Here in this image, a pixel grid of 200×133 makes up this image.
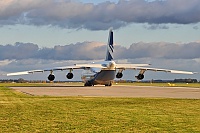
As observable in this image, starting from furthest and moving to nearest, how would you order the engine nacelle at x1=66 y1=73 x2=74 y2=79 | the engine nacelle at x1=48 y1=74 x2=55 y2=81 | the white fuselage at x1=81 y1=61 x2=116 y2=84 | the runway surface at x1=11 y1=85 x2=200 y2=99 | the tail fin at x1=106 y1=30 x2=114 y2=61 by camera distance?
the tail fin at x1=106 y1=30 x2=114 y2=61, the white fuselage at x1=81 y1=61 x2=116 y2=84, the engine nacelle at x1=66 y1=73 x2=74 y2=79, the engine nacelle at x1=48 y1=74 x2=55 y2=81, the runway surface at x1=11 y1=85 x2=200 y2=99

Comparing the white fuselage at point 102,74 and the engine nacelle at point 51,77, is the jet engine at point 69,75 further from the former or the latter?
the white fuselage at point 102,74

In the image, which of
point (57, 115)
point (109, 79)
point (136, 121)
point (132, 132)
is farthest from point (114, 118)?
point (109, 79)

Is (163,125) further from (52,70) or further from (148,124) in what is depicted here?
(52,70)

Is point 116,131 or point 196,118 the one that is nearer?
point 116,131

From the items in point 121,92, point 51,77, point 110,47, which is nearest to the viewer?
point 121,92

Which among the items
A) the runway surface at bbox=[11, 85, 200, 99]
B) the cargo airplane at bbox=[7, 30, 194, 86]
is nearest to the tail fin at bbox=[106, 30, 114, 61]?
the cargo airplane at bbox=[7, 30, 194, 86]

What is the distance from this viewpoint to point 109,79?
243 ft

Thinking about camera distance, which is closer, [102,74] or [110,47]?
[102,74]

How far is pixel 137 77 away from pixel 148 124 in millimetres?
52933

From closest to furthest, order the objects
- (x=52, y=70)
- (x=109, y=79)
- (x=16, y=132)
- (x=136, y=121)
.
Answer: (x=16, y=132)
(x=136, y=121)
(x=52, y=70)
(x=109, y=79)

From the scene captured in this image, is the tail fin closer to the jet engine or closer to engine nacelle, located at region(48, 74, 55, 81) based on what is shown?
the jet engine

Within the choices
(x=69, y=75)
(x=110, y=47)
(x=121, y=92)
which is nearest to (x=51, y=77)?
(x=69, y=75)

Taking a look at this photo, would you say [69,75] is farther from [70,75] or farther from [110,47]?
[110,47]

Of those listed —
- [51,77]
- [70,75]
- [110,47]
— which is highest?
[110,47]
